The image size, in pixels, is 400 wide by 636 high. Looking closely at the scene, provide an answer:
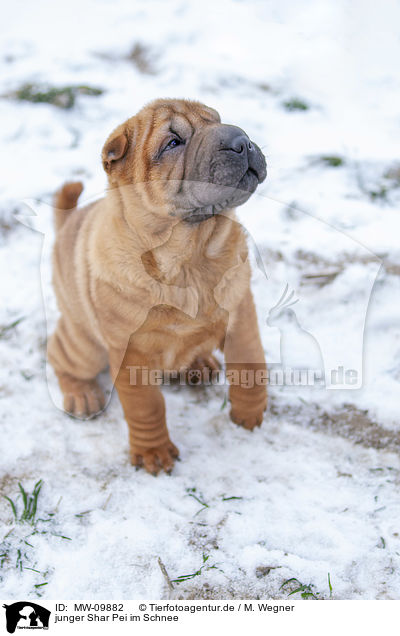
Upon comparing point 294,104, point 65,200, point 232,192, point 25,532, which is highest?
point 232,192

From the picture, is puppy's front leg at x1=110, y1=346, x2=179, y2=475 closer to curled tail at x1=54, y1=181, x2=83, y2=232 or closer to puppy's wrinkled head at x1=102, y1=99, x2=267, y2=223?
puppy's wrinkled head at x1=102, y1=99, x2=267, y2=223

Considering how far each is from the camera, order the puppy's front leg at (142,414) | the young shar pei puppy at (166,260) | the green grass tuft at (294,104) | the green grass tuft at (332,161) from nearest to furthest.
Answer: the young shar pei puppy at (166,260), the puppy's front leg at (142,414), the green grass tuft at (332,161), the green grass tuft at (294,104)

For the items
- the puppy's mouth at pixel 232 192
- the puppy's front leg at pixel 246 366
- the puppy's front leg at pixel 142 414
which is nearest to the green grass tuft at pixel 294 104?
the puppy's front leg at pixel 246 366

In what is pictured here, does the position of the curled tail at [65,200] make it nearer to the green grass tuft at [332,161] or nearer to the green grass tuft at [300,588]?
the green grass tuft at [332,161]

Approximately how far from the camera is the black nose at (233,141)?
1993 millimetres

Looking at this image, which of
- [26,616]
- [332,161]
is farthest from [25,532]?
[332,161]

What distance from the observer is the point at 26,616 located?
2.12 metres

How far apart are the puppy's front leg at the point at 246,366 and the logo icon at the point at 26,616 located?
1290mm

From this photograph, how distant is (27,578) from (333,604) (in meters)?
1.22

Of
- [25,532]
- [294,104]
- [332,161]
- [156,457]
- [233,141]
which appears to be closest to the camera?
[233,141]

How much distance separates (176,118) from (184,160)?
0.63 feet

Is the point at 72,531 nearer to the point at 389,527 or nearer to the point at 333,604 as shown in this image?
the point at 333,604

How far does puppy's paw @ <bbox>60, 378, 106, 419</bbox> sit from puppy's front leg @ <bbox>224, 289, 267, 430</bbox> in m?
0.80

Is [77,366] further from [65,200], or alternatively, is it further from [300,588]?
[300,588]
